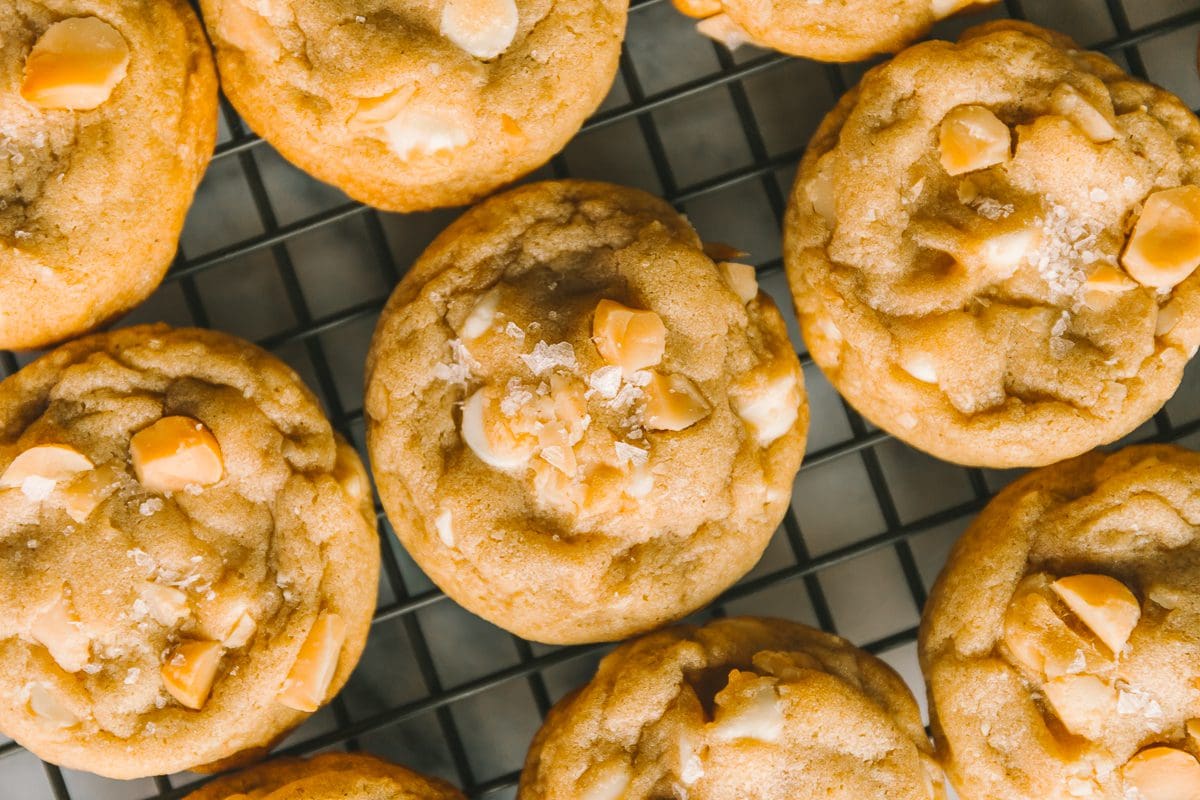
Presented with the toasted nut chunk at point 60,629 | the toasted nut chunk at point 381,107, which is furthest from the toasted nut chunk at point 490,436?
the toasted nut chunk at point 60,629

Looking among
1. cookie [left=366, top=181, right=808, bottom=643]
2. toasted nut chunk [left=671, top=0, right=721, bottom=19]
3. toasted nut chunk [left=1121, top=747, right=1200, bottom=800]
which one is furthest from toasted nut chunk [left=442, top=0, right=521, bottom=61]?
toasted nut chunk [left=1121, top=747, right=1200, bottom=800]

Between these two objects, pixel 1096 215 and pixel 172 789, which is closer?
pixel 1096 215

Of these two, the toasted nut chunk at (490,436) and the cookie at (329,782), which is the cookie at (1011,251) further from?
the cookie at (329,782)

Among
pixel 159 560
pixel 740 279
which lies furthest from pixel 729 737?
pixel 159 560

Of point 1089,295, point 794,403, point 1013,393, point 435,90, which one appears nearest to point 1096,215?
point 1089,295

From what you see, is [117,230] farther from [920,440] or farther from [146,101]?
[920,440]

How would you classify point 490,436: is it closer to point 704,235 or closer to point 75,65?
point 704,235
